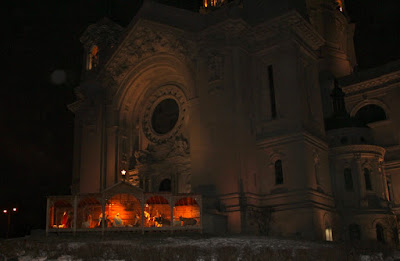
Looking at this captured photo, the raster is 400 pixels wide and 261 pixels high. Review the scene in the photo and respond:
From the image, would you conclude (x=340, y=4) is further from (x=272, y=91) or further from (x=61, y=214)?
(x=61, y=214)

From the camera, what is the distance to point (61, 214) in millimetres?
31234

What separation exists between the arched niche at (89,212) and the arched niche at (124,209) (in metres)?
0.69

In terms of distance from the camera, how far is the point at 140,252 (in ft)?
65.5

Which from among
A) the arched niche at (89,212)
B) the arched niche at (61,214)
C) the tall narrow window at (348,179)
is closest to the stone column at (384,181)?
the tall narrow window at (348,179)

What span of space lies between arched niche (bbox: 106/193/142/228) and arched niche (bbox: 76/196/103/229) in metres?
0.69

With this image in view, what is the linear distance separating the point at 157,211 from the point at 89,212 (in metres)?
4.35

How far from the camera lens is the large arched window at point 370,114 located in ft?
144

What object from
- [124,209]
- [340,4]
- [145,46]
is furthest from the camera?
[340,4]

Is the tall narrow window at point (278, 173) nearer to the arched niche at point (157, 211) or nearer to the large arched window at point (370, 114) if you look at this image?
the arched niche at point (157, 211)

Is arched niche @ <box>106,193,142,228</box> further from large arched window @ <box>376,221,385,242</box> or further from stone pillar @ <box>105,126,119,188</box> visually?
large arched window @ <box>376,221,385,242</box>

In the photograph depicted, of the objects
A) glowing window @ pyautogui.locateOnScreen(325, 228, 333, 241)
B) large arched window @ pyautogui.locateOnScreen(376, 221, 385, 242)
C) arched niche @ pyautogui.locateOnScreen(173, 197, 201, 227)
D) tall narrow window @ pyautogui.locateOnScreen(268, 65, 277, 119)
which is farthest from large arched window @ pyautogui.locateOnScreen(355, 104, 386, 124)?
arched niche @ pyautogui.locateOnScreen(173, 197, 201, 227)

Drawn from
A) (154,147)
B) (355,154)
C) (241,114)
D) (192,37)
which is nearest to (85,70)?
(154,147)

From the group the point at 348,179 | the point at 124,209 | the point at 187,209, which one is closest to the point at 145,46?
the point at 124,209

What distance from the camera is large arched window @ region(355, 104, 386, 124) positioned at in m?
43.9
